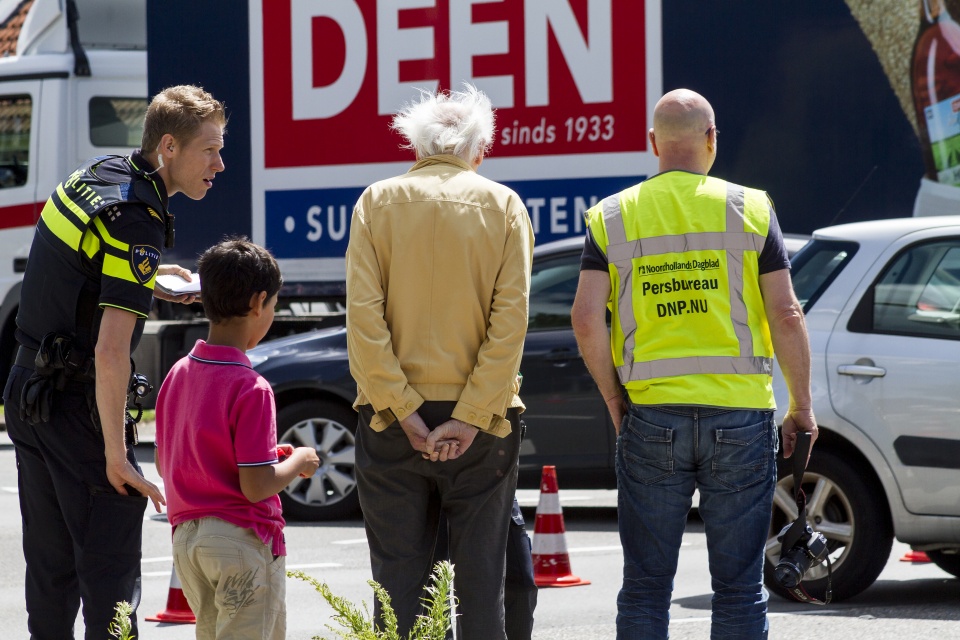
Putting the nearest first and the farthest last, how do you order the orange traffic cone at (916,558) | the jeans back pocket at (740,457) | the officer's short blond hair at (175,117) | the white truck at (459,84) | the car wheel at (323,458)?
the officer's short blond hair at (175,117) < the jeans back pocket at (740,457) < the orange traffic cone at (916,558) < the car wheel at (323,458) < the white truck at (459,84)

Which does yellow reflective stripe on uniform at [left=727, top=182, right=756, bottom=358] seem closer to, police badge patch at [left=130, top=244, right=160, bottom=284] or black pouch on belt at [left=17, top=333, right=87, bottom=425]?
police badge patch at [left=130, top=244, right=160, bottom=284]

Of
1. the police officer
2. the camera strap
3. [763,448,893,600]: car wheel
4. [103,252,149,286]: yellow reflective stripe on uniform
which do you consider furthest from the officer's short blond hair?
[763,448,893,600]: car wheel

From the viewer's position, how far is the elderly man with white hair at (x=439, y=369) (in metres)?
3.80

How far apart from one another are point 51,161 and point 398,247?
889cm

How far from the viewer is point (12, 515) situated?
8844 mm

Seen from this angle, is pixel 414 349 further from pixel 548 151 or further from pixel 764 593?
pixel 548 151

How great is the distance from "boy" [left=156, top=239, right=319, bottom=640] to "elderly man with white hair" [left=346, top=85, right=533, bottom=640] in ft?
1.20

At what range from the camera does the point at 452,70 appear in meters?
10.3

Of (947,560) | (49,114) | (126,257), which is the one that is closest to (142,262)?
(126,257)

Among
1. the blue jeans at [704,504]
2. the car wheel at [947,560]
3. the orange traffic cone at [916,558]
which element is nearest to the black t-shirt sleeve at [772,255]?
the blue jeans at [704,504]

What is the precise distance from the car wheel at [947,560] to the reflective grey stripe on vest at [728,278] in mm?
3180

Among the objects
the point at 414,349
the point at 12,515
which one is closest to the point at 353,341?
the point at 414,349

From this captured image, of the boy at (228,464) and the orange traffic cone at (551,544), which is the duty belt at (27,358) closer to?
the boy at (228,464)

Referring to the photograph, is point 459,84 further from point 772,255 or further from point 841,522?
point 772,255
